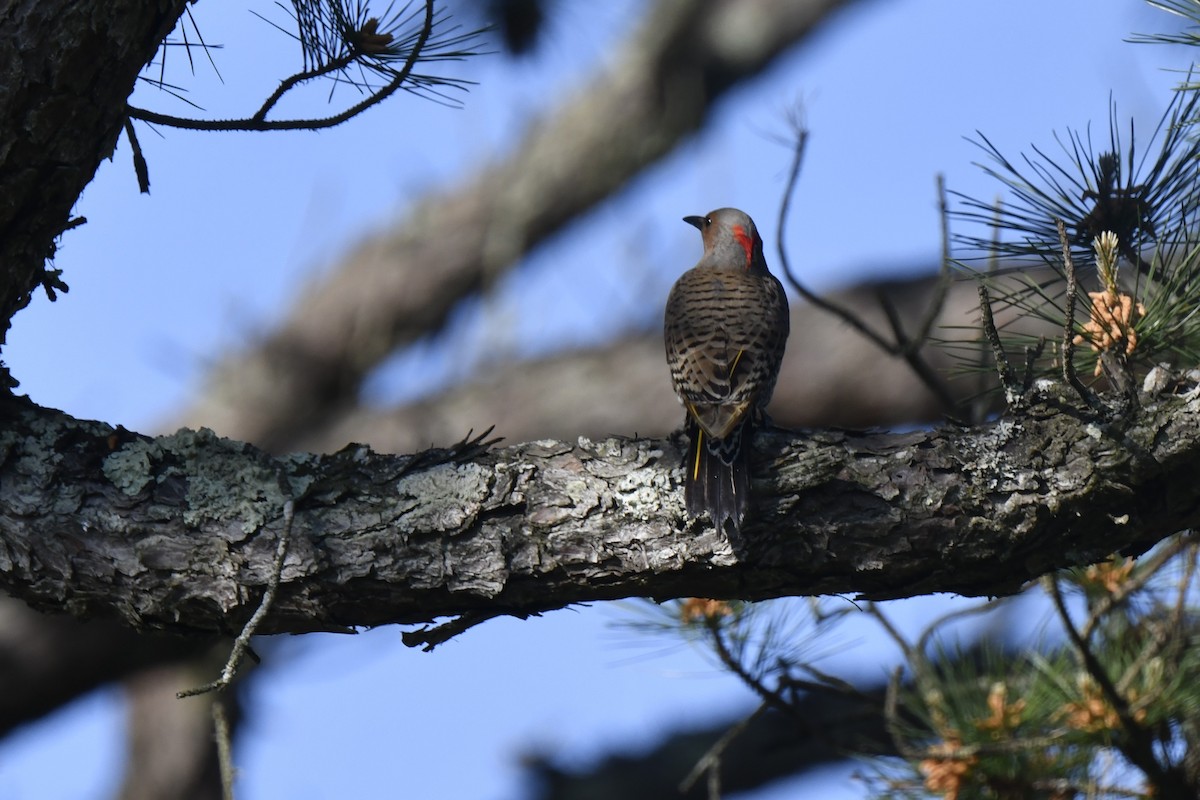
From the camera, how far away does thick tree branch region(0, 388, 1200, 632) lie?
248 centimetres

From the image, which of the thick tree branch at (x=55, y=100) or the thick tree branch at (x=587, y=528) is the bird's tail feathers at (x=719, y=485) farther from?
the thick tree branch at (x=55, y=100)

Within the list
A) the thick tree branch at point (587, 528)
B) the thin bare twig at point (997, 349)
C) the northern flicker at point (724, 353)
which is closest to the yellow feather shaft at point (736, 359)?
the northern flicker at point (724, 353)

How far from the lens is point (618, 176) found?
10.6 m

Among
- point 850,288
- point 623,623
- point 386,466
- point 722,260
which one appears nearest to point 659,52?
point 850,288

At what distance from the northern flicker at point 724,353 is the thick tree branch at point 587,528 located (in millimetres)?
94

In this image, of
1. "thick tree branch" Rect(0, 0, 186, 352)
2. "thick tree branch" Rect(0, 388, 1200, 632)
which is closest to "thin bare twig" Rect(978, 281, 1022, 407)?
"thick tree branch" Rect(0, 388, 1200, 632)

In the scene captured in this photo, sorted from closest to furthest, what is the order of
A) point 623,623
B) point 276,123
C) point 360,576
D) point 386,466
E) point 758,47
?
1. point 360,576
2. point 386,466
3. point 276,123
4. point 623,623
5. point 758,47

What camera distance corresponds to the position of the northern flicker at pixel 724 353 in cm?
249

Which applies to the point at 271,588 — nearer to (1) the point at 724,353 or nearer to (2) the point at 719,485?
(2) the point at 719,485

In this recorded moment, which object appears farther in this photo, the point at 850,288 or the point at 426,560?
the point at 850,288

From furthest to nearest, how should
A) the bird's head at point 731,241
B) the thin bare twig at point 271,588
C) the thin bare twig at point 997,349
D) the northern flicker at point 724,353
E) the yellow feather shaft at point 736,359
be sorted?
1. the bird's head at point 731,241
2. the yellow feather shaft at point 736,359
3. the northern flicker at point 724,353
4. the thin bare twig at point 271,588
5. the thin bare twig at point 997,349

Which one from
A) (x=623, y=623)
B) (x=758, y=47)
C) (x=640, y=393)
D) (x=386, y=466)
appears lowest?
(x=623, y=623)

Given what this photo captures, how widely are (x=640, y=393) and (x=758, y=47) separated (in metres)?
3.76

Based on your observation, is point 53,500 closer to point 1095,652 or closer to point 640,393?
point 1095,652
